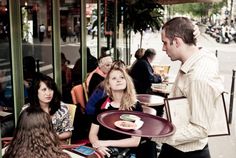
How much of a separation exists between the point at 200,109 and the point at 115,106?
1486 millimetres

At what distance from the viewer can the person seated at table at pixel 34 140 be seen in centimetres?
242

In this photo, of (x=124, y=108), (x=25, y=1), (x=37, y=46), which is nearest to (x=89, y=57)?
(x=37, y=46)

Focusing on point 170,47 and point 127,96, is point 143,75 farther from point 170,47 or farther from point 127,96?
point 170,47

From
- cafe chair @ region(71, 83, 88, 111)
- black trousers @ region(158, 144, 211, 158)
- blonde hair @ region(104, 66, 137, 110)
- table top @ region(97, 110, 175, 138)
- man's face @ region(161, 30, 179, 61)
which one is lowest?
cafe chair @ region(71, 83, 88, 111)

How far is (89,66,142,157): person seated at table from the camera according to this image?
314 cm

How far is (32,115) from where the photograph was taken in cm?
256

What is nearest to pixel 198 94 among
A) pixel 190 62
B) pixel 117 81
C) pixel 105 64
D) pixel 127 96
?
pixel 190 62

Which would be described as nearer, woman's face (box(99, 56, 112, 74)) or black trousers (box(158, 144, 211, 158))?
black trousers (box(158, 144, 211, 158))

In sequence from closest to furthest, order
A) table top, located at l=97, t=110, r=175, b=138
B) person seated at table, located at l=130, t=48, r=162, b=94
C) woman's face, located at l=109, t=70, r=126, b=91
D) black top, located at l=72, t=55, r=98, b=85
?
table top, located at l=97, t=110, r=175, b=138 < woman's face, located at l=109, t=70, r=126, b=91 < black top, located at l=72, t=55, r=98, b=85 < person seated at table, located at l=130, t=48, r=162, b=94

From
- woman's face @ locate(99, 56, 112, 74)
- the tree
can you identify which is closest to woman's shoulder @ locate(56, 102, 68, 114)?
woman's face @ locate(99, 56, 112, 74)

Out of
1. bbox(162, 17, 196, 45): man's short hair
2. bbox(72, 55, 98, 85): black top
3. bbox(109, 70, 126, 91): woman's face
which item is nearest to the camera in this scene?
bbox(162, 17, 196, 45): man's short hair

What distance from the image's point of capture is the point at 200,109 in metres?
1.92

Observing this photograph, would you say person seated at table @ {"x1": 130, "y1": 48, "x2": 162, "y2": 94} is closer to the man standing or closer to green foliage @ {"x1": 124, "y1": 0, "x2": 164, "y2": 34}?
green foliage @ {"x1": 124, "y1": 0, "x2": 164, "y2": 34}

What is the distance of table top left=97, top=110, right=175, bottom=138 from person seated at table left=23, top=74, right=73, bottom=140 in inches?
37.5
